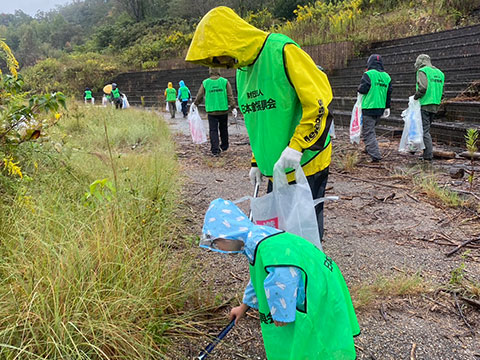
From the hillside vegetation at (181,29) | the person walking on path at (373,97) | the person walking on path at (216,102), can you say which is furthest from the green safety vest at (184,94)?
the person walking on path at (373,97)

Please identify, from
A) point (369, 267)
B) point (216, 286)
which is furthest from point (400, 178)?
point (216, 286)

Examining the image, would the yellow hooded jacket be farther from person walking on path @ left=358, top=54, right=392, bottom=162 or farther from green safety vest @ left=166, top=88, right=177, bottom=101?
green safety vest @ left=166, top=88, right=177, bottom=101

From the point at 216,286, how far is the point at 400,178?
3.67m

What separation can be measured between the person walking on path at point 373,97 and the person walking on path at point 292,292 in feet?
17.1

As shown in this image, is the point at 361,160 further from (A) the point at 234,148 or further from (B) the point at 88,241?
(B) the point at 88,241

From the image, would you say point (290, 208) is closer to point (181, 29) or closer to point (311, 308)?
point (311, 308)

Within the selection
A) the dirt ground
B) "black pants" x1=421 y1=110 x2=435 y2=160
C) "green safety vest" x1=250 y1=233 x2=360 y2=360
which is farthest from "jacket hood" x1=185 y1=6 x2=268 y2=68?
"black pants" x1=421 y1=110 x2=435 y2=160

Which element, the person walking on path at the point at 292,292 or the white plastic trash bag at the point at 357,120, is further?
the white plastic trash bag at the point at 357,120

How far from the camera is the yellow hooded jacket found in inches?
80.4

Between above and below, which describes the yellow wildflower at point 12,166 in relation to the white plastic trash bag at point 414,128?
above

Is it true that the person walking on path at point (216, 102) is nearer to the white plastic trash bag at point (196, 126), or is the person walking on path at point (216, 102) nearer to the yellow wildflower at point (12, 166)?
the white plastic trash bag at point (196, 126)

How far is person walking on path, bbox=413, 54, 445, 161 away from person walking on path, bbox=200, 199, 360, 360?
5.49m

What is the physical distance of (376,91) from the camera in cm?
639

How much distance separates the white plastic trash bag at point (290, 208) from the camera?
6.44 feet
